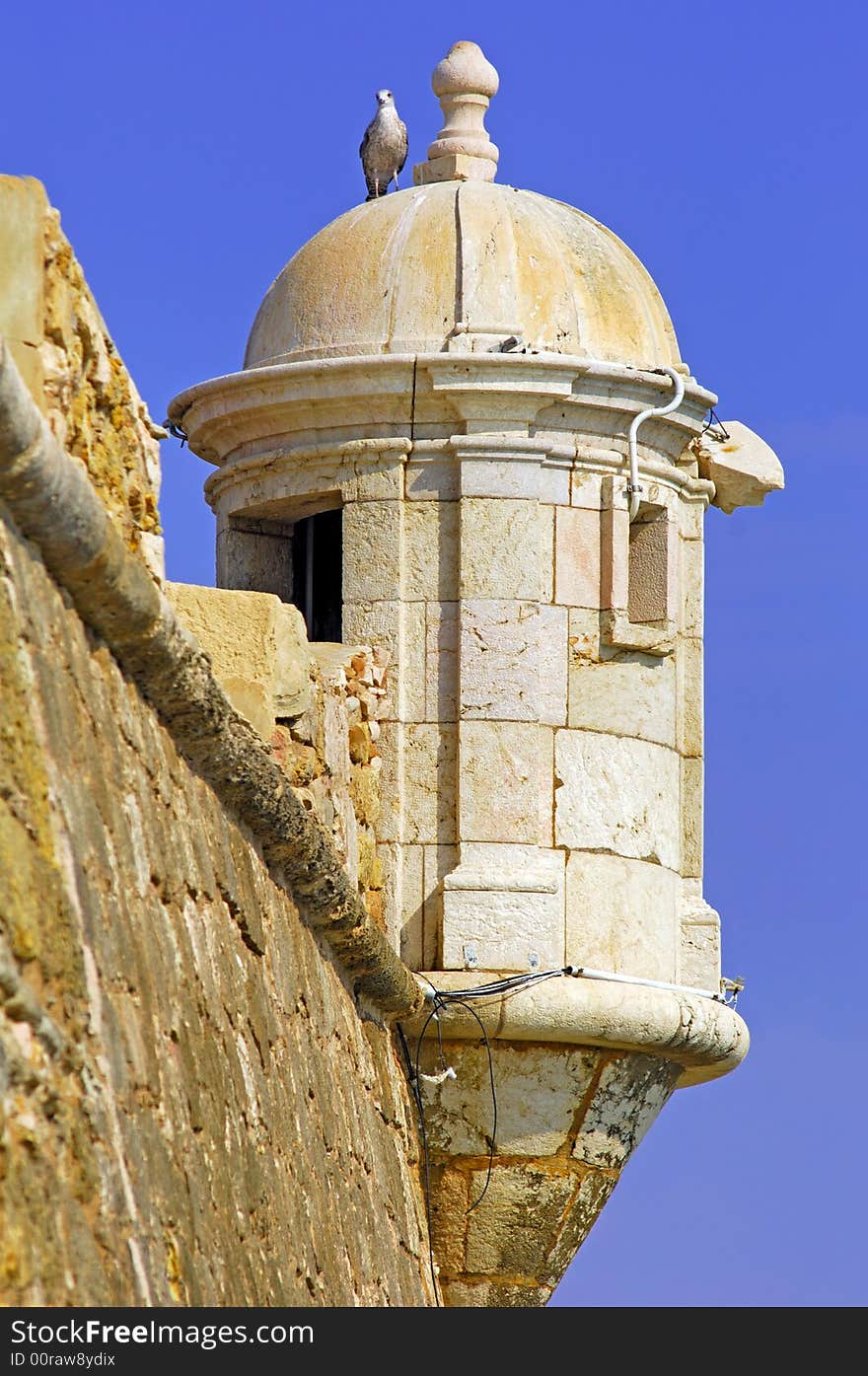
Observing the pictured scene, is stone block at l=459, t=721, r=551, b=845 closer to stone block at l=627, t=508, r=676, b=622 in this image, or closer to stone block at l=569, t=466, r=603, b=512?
stone block at l=627, t=508, r=676, b=622

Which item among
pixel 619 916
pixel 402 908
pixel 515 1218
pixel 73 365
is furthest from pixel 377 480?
pixel 73 365

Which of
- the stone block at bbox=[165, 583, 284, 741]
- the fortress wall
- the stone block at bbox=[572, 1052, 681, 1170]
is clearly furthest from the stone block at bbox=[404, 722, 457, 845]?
the fortress wall

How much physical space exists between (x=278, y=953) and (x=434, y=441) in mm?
3364

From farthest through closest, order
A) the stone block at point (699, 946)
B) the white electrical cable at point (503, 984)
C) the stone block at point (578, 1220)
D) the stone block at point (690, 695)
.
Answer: the stone block at point (690, 695) < the stone block at point (699, 946) < the stone block at point (578, 1220) < the white electrical cable at point (503, 984)

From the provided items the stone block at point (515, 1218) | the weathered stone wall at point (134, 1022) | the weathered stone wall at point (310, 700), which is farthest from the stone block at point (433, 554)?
the weathered stone wall at point (134, 1022)

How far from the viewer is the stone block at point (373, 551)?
35.3 feet

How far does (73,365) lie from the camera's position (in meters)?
5.86

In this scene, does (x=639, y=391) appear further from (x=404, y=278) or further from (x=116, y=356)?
(x=116, y=356)

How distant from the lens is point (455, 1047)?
418 inches

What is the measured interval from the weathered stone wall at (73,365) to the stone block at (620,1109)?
15.6 ft

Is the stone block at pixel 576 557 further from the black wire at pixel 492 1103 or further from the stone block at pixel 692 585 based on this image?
the black wire at pixel 492 1103

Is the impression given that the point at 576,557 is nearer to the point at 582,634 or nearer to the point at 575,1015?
the point at 582,634

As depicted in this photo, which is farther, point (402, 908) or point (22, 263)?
point (402, 908)

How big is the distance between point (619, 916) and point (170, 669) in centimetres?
468
